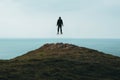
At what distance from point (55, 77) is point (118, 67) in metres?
10.7

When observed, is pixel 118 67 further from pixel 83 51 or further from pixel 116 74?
pixel 83 51

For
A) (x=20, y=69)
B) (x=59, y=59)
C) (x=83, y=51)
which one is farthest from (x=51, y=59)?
(x=83, y=51)

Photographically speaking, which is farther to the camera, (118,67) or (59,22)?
(59,22)

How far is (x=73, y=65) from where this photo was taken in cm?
4000

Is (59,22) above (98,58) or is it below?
above

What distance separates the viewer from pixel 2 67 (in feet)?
121

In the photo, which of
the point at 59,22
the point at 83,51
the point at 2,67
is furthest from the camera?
the point at 59,22

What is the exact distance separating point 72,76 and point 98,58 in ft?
38.4

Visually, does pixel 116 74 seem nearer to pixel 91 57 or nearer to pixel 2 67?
pixel 91 57

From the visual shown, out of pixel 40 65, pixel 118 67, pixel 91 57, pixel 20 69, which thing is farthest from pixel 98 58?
pixel 20 69

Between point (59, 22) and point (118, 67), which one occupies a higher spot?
point (59, 22)

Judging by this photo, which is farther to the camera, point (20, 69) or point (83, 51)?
point (83, 51)

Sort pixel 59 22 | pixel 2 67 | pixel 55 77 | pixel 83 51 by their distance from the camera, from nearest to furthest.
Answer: pixel 55 77 < pixel 2 67 < pixel 83 51 < pixel 59 22

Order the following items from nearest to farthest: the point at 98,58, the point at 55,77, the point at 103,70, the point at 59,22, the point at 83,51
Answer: the point at 55,77 → the point at 103,70 → the point at 98,58 → the point at 83,51 → the point at 59,22
